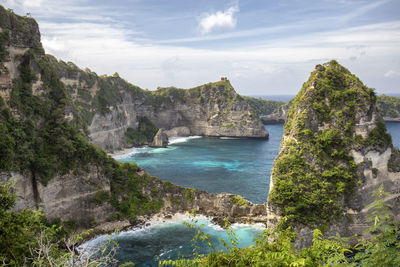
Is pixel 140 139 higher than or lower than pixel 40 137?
lower

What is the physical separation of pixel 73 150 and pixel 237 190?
3130 centimetres

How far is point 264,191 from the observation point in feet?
181

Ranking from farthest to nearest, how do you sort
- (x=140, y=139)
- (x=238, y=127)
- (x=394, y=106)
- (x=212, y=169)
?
(x=394, y=106), (x=238, y=127), (x=140, y=139), (x=212, y=169)

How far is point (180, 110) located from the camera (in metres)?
126

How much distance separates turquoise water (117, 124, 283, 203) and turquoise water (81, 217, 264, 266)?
12212 mm

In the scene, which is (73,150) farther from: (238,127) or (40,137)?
(238,127)

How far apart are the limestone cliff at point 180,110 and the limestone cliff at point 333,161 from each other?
210 ft

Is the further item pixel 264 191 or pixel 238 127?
pixel 238 127

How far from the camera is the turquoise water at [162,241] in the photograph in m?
34.9

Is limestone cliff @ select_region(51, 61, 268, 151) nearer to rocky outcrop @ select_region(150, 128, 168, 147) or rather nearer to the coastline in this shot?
rocky outcrop @ select_region(150, 128, 168, 147)

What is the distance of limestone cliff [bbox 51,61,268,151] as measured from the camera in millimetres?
92562

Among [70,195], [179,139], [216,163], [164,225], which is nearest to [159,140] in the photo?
[179,139]

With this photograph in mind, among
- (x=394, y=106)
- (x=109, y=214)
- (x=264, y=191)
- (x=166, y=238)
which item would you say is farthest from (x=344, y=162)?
(x=394, y=106)

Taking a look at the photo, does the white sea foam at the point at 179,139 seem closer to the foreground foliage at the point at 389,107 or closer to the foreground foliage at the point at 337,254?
the foreground foliage at the point at 389,107
